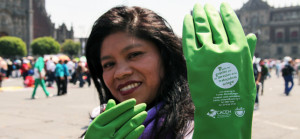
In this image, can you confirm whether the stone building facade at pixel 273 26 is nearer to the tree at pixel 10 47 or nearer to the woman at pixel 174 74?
the tree at pixel 10 47

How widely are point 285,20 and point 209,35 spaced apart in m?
72.3

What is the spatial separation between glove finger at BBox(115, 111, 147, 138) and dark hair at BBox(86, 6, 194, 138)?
165 millimetres

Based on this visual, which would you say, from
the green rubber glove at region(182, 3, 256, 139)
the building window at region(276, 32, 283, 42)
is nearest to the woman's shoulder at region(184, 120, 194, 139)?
the green rubber glove at region(182, 3, 256, 139)

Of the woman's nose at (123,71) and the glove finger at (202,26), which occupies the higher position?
the glove finger at (202,26)

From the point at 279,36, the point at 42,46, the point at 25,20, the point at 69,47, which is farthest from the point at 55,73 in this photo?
the point at 279,36

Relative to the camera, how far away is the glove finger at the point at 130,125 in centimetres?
112

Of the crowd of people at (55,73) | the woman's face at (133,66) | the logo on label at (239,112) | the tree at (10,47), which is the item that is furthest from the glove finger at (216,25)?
the tree at (10,47)

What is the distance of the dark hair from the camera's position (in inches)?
52.6

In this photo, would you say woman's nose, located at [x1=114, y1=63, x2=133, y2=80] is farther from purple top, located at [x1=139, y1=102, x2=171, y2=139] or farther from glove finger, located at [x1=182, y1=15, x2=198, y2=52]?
glove finger, located at [x1=182, y1=15, x2=198, y2=52]

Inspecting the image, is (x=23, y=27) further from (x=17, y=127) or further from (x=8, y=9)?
(x=17, y=127)

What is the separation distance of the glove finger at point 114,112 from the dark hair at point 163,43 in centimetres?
20

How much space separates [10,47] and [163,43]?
4376cm

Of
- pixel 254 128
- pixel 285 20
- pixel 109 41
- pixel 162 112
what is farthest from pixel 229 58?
pixel 285 20

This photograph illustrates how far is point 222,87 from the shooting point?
1003 millimetres
